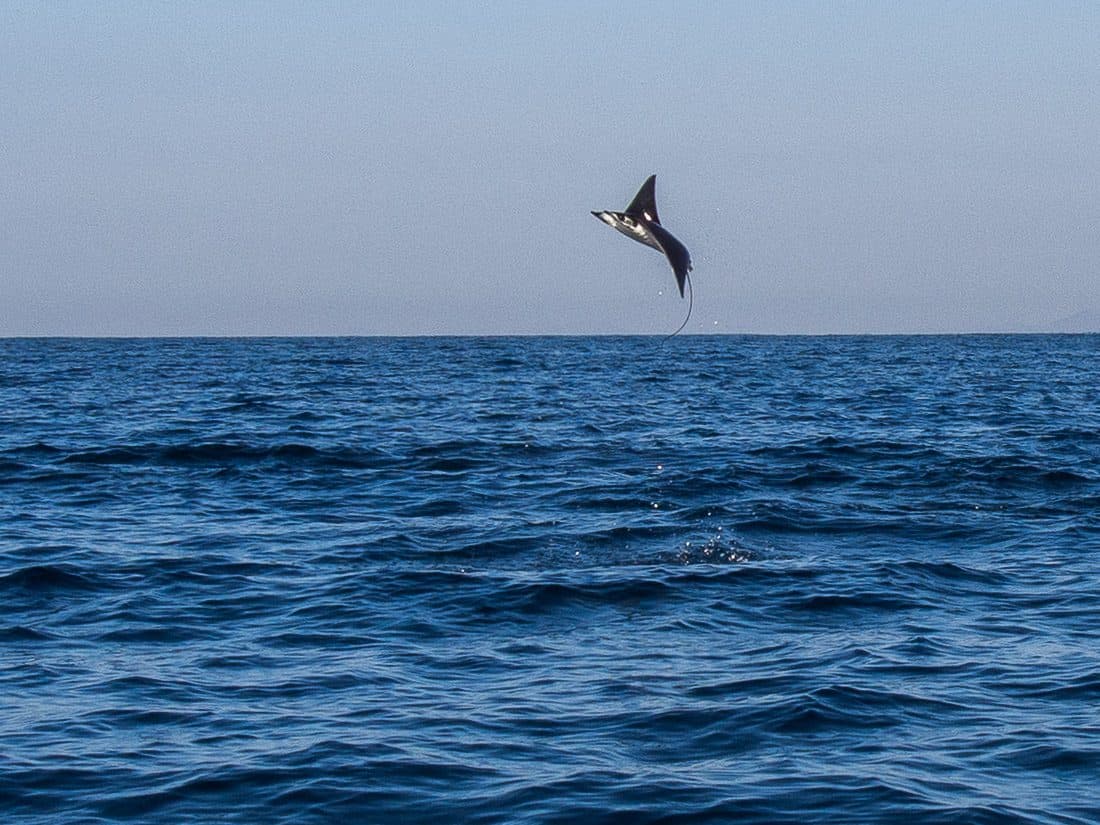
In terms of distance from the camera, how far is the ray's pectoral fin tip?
1486 cm

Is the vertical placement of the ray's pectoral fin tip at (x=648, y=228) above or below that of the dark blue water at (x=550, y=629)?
above

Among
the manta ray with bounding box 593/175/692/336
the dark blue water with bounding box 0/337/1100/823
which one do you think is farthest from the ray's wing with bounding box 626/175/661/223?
the dark blue water with bounding box 0/337/1100/823

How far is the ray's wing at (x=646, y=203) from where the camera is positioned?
15.3 m

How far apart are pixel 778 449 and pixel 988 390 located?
78.3 feet

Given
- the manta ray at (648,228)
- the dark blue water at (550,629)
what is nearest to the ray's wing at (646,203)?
the manta ray at (648,228)

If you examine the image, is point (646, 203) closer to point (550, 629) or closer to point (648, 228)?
point (648, 228)

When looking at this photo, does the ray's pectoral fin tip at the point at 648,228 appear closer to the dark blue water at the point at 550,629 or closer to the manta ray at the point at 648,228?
the manta ray at the point at 648,228

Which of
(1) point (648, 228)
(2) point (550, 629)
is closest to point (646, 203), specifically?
(1) point (648, 228)

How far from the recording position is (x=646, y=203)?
15.5 meters

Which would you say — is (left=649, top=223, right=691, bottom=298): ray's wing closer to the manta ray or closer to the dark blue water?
the manta ray

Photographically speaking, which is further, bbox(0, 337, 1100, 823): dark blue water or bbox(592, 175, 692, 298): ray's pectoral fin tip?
bbox(592, 175, 692, 298): ray's pectoral fin tip

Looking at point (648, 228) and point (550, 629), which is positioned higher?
point (648, 228)

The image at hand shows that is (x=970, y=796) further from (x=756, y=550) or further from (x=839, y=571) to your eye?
(x=756, y=550)

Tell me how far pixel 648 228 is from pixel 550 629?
393cm
